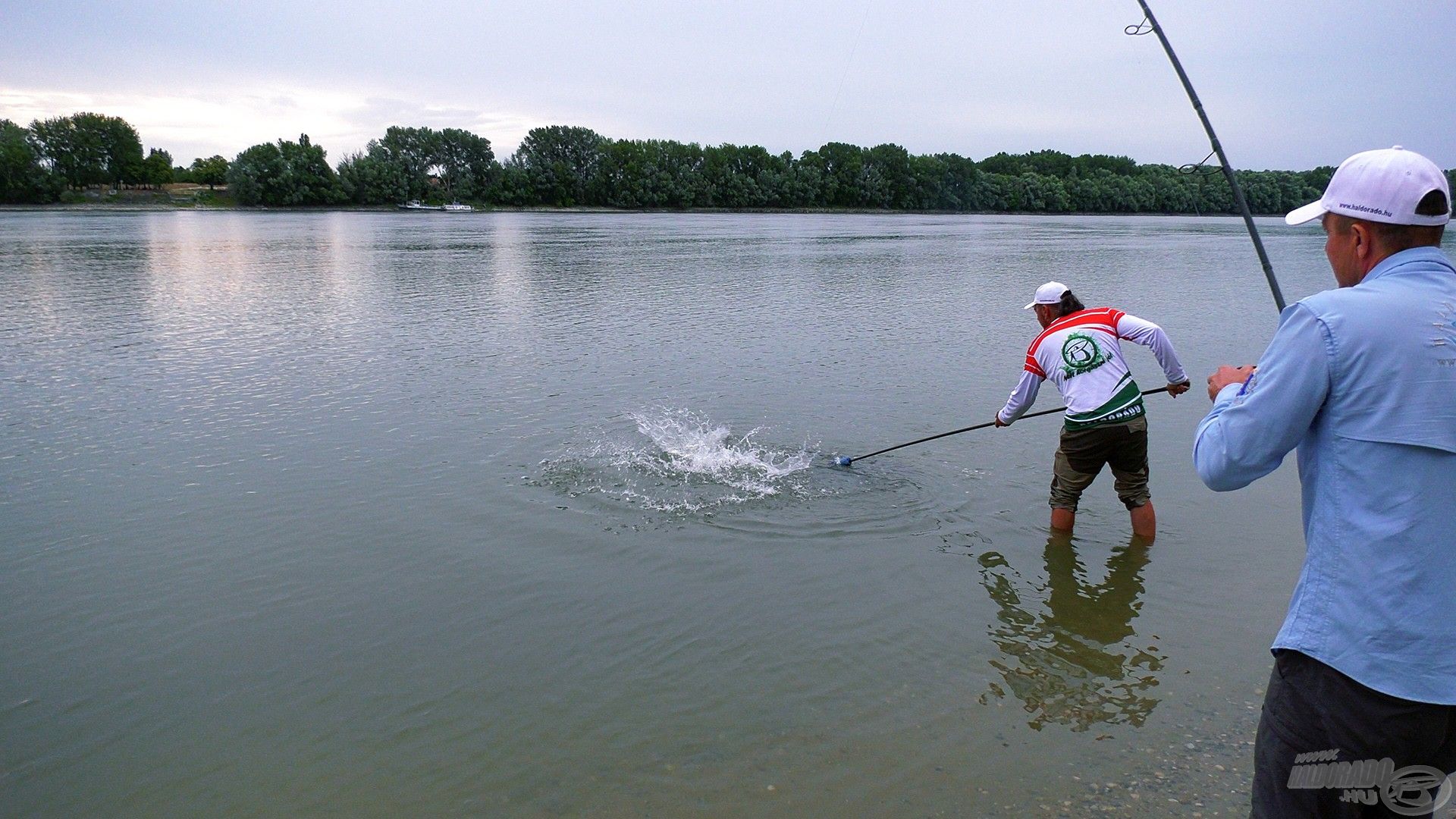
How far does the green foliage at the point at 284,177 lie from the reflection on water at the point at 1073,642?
122 m

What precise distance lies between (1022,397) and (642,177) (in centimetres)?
13613

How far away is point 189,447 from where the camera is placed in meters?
10.8

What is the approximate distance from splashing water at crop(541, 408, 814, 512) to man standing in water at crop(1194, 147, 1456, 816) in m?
6.64

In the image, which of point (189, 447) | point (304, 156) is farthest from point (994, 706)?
point (304, 156)

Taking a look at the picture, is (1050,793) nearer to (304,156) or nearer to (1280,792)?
(1280,792)

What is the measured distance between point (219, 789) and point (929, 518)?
235 inches

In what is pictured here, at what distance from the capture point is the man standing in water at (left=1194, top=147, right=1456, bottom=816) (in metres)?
2.38

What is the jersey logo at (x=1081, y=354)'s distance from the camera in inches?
282

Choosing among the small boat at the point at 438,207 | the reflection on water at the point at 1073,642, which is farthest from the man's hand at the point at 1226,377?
the small boat at the point at 438,207

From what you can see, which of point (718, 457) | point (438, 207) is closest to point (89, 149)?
Answer: point (438, 207)

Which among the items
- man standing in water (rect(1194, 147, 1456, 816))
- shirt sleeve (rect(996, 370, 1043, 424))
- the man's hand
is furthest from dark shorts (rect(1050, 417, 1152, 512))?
man standing in water (rect(1194, 147, 1456, 816))

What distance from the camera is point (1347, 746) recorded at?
8.24 feet

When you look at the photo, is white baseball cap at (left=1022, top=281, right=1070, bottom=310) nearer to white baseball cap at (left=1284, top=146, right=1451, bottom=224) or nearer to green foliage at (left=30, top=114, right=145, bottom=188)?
white baseball cap at (left=1284, top=146, right=1451, bottom=224)

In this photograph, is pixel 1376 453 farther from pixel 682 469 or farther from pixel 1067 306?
pixel 682 469
